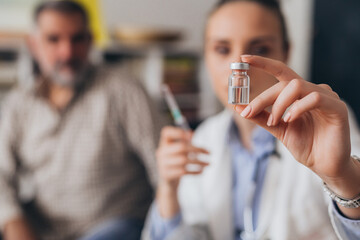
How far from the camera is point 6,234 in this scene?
A: 37.8 inches

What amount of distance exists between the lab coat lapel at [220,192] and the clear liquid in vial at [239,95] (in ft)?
1.23

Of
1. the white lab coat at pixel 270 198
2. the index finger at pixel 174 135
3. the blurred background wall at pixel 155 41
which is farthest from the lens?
the blurred background wall at pixel 155 41

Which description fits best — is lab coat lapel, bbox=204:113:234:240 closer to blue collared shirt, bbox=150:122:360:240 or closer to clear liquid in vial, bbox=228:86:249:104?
blue collared shirt, bbox=150:122:360:240

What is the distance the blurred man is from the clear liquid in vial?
70cm

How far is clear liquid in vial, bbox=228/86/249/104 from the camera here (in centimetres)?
33

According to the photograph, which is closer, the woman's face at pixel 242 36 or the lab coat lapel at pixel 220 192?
the woman's face at pixel 242 36

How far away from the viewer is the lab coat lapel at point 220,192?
0.66 meters

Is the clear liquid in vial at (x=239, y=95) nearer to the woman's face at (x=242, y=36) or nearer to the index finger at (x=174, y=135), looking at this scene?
the woman's face at (x=242, y=36)

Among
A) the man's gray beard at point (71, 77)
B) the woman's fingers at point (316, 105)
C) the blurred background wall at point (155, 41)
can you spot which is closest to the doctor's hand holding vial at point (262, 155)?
the woman's fingers at point (316, 105)

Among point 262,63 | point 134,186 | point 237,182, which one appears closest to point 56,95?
point 134,186

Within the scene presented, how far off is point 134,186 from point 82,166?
17cm

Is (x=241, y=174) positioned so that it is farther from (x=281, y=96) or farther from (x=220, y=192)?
(x=281, y=96)

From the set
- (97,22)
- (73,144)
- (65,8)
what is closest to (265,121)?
(73,144)

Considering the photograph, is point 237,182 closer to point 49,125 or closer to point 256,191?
point 256,191
